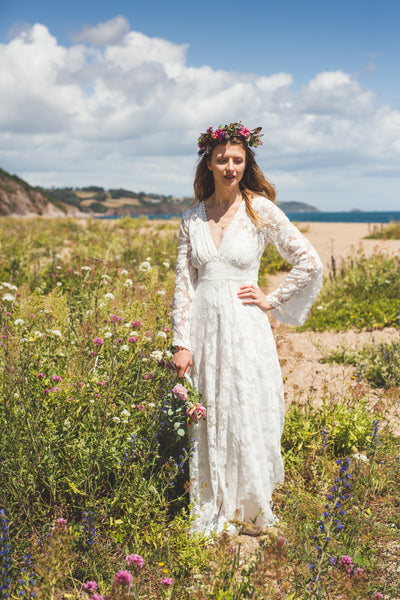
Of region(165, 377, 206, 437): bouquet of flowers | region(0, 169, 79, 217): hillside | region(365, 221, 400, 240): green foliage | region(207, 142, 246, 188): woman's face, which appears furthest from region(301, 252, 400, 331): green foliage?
region(0, 169, 79, 217): hillside

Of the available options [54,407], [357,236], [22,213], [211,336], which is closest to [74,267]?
[54,407]

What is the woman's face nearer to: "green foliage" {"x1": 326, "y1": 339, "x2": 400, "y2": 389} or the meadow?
the meadow

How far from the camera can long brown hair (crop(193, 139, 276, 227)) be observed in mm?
3078

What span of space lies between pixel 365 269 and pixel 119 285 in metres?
5.02

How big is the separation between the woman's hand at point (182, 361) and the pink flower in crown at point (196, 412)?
225 mm

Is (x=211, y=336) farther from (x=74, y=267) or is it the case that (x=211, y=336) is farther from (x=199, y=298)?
(x=74, y=267)

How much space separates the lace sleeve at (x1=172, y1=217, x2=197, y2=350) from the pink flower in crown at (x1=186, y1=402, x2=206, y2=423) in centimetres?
37

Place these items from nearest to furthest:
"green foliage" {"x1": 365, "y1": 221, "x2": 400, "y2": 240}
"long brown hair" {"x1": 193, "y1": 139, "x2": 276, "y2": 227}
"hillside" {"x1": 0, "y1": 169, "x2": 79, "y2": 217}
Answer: "long brown hair" {"x1": 193, "y1": 139, "x2": 276, "y2": 227}, "green foliage" {"x1": 365, "y1": 221, "x2": 400, "y2": 240}, "hillside" {"x1": 0, "y1": 169, "x2": 79, "y2": 217}

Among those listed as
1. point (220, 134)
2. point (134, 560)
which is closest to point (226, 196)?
point (220, 134)

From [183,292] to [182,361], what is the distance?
447 millimetres

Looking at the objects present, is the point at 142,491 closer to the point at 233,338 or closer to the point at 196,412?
the point at 196,412

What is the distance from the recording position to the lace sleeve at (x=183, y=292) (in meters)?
2.89

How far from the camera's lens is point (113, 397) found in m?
3.13

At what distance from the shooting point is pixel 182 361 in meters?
2.85
